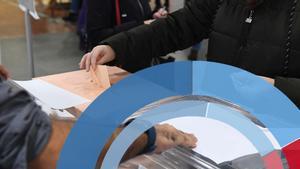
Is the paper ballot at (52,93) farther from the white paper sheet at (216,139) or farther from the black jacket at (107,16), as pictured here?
the black jacket at (107,16)

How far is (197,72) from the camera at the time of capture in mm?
551

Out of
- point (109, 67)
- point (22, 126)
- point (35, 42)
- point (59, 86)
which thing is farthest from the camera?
point (35, 42)

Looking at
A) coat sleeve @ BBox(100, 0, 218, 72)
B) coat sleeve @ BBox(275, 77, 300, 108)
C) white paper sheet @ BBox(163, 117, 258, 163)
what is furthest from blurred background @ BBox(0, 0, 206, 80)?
white paper sheet @ BBox(163, 117, 258, 163)

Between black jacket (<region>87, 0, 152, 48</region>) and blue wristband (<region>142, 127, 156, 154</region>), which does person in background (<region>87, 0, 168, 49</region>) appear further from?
blue wristband (<region>142, 127, 156, 154</region>)

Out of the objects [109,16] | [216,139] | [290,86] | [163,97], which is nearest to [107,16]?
[109,16]

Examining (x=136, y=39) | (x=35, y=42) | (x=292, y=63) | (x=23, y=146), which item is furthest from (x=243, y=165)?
(x=35, y=42)

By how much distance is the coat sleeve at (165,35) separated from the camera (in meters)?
1.37

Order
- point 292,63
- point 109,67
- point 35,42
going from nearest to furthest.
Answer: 1. point 292,63
2. point 109,67
3. point 35,42

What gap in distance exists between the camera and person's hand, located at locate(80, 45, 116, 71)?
1300 millimetres

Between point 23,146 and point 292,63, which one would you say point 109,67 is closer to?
point 292,63

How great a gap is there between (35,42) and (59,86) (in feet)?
11.1

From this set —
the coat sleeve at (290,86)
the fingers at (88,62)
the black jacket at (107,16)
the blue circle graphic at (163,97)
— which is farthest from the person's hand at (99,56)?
the black jacket at (107,16)

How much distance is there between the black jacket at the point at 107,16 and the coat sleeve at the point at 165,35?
1.17 meters

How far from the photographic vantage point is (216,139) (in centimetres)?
69
